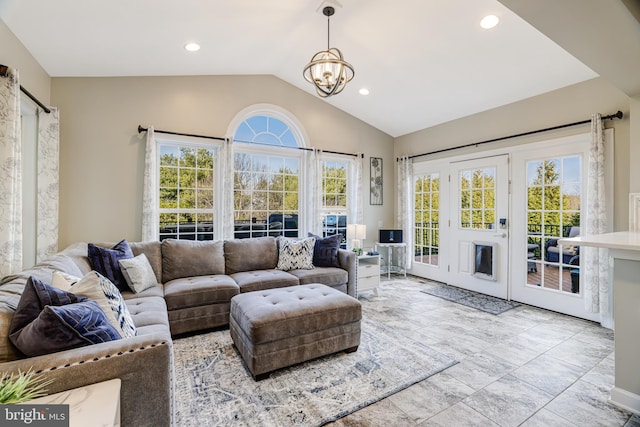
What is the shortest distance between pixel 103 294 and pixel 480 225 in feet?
15.3

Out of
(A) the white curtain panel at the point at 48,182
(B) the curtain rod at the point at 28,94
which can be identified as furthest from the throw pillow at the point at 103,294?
(A) the white curtain panel at the point at 48,182

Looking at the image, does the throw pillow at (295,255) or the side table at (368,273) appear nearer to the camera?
the throw pillow at (295,255)

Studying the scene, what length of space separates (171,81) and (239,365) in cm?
360

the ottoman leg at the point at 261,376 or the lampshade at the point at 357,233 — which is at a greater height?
the lampshade at the point at 357,233

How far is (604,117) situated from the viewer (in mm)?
3199

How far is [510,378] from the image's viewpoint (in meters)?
2.26

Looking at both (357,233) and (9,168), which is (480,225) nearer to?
(357,233)

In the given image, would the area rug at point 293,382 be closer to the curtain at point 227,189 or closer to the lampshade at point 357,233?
the curtain at point 227,189

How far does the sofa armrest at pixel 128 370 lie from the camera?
3.90 feet

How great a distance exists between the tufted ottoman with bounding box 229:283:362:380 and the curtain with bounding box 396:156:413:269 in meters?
3.19

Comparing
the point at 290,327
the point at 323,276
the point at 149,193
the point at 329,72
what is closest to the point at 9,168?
the point at 149,193

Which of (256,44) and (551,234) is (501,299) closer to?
(551,234)

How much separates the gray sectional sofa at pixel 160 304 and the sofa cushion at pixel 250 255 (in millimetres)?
12

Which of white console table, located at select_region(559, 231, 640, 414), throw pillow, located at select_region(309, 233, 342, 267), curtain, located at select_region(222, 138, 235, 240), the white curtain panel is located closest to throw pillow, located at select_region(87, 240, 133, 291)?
the white curtain panel
